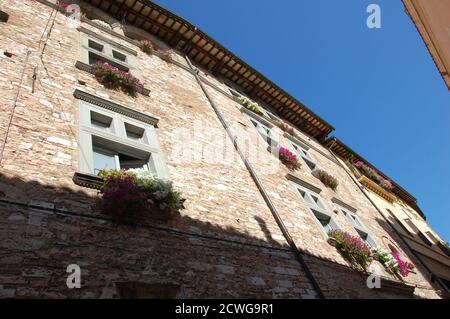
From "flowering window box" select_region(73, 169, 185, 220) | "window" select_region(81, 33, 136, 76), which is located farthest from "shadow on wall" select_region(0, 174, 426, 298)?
"window" select_region(81, 33, 136, 76)

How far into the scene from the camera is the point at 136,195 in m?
4.53

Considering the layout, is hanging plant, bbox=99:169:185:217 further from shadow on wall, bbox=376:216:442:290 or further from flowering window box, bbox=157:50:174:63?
shadow on wall, bbox=376:216:442:290

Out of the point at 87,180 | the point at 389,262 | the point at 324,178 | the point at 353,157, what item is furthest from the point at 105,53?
the point at 353,157

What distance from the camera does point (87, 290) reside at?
3414 mm

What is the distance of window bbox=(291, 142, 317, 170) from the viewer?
12.7 meters

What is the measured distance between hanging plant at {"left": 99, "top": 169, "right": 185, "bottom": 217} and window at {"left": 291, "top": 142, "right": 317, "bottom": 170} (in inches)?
332

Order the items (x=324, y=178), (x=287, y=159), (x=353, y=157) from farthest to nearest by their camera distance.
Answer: (x=353, y=157) → (x=324, y=178) → (x=287, y=159)

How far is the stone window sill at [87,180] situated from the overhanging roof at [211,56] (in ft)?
26.4

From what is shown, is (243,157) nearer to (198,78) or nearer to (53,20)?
(198,78)

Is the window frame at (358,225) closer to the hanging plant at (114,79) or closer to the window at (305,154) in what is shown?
the window at (305,154)

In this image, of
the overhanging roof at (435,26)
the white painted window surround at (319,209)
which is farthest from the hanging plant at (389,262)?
the overhanging roof at (435,26)

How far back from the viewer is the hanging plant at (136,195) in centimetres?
437

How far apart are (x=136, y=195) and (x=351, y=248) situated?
5.51m

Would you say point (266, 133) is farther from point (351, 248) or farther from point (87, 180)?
point (87, 180)
